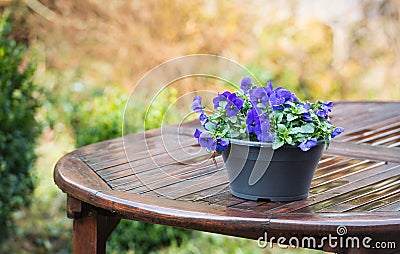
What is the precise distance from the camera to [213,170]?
205 cm

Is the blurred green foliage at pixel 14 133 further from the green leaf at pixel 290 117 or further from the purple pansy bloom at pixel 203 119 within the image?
the green leaf at pixel 290 117

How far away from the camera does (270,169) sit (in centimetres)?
161

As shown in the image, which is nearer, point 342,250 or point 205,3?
point 342,250

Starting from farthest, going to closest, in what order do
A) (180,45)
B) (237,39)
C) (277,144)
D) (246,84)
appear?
(237,39), (180,45), (246,84), (277,144)

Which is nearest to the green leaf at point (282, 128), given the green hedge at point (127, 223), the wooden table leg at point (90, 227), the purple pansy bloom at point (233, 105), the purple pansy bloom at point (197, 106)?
the purple pansy bloom at point (233, 105)

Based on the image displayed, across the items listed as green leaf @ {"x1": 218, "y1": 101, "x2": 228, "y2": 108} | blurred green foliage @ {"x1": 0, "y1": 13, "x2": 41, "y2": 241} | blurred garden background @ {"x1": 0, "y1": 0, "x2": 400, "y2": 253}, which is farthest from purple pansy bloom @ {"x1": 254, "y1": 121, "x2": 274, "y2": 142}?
blurred garden background @ {"x1": 0, "y1": 0, "x2": 400, "y2": 253}

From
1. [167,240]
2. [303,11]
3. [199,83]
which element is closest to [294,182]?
[167,240]

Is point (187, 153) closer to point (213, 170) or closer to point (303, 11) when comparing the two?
point (213, 170)

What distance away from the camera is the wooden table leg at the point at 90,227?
194 centimetres

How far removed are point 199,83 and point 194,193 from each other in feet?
11.2

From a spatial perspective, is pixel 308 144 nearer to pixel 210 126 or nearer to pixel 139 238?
pixel 210 126

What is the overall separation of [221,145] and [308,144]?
0.21 metres

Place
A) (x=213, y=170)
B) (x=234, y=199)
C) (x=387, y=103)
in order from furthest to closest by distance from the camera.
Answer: (x=387, y=103) → (x=213, y=170) → (x=234, y=199)

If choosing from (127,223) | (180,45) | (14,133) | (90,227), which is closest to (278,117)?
(90,227)
